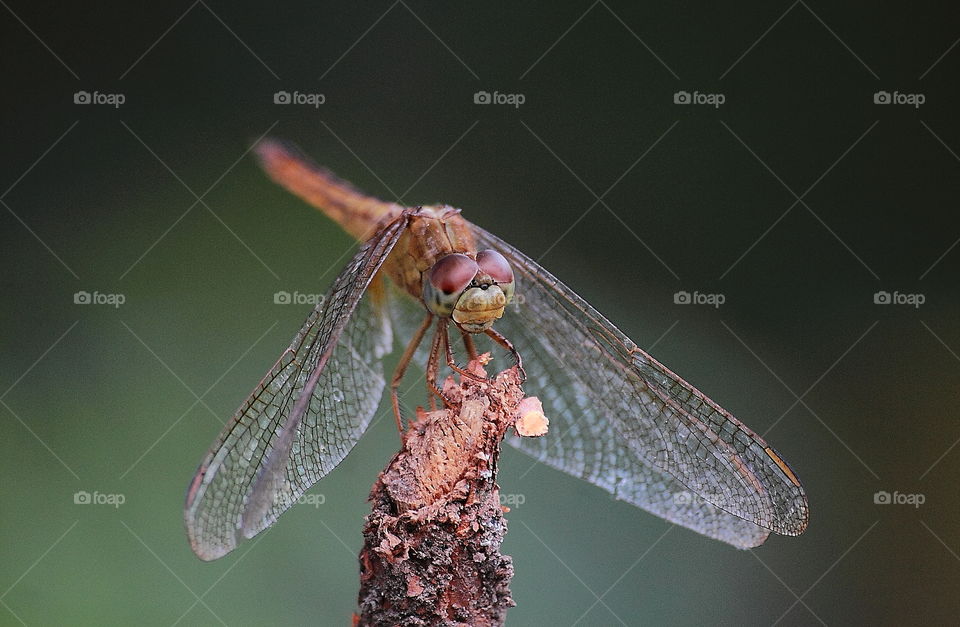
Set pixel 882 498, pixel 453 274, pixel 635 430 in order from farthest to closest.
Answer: pixel 882 498 < pixel 635 430 < pixel 453 274

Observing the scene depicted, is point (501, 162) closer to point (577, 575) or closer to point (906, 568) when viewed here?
point (577, 575)

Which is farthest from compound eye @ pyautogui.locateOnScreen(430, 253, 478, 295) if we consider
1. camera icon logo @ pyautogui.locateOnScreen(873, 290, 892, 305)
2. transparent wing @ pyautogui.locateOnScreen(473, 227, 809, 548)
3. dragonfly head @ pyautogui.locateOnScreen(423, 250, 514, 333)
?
camera icon logo @ pyautogui.locateOnScreen(873, 290, 892, 305)

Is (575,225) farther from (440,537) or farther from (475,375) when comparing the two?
(440,537)

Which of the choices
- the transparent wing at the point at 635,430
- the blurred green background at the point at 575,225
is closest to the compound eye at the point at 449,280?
the transparent wing at the point at 635,430

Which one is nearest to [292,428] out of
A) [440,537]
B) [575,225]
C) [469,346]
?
[440,537]

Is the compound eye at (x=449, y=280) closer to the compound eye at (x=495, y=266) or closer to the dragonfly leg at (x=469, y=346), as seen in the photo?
the compound eye at (x=495, y=266)

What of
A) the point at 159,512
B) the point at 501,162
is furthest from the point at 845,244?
the point at 159,512
